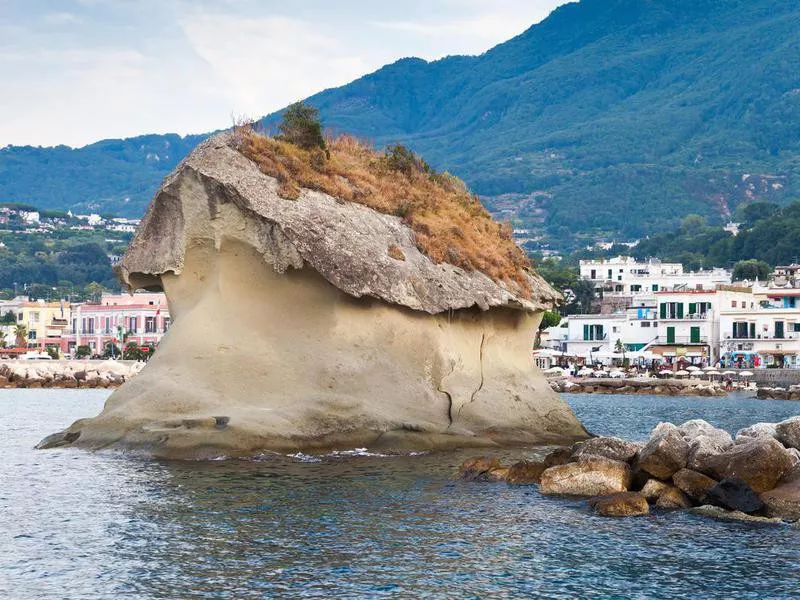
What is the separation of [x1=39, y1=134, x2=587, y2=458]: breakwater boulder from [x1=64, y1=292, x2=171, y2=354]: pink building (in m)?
123

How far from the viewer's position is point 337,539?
2230cm

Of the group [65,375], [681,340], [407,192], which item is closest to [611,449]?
[407,192]

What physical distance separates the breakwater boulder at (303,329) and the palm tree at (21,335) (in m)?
132

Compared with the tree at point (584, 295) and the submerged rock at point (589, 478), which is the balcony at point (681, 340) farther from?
the submerged rock at point (589, 478)

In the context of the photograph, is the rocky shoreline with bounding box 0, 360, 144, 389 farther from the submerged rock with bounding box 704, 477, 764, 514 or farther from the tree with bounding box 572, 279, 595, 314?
the submerged rock with bounding box 704, 477, 764, 514

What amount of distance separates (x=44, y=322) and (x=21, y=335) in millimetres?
13845

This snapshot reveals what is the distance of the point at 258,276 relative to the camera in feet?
120

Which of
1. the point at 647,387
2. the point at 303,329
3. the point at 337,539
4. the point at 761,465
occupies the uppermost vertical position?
the point at 303,329

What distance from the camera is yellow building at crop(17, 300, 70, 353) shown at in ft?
569

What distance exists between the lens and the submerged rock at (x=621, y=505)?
25.5m

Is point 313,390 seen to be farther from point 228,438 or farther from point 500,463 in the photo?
point 500,463

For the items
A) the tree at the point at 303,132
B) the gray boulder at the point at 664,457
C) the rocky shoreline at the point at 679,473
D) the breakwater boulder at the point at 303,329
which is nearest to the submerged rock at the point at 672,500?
the rocky shoreline at the point at 679,473

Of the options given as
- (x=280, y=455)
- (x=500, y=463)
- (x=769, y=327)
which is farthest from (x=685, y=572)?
(x=769, y=327)

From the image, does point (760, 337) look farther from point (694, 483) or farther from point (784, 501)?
point (784, 501)
